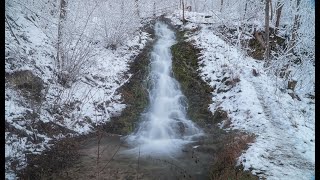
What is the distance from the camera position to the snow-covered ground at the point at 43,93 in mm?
7828

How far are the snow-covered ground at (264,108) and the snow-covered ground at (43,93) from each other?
4.04m

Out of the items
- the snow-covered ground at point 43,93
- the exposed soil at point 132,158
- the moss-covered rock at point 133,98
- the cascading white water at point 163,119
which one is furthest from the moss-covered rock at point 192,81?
the snow-covered ground at point 43,93

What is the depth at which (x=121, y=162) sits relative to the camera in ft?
25.7

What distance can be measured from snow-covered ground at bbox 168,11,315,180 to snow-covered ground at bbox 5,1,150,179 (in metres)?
4.04

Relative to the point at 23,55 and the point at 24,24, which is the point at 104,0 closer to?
the point at 24,24

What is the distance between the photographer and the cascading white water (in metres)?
9.46

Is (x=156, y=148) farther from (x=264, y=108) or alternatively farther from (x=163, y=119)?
(x=264, y=108)

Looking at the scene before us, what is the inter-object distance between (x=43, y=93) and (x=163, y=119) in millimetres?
4188

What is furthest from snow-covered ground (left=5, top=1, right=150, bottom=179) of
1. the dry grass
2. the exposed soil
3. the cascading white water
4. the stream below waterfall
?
the dry grass

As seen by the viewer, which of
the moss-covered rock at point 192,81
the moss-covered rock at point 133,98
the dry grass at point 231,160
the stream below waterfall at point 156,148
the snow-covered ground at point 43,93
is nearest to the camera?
the dry grass at point 231,160

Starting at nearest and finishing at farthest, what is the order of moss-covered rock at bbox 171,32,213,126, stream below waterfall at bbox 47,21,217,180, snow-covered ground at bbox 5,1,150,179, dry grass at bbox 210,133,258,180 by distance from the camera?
dry grass at bbox 210,133,258,180 → stream below waterfall at bbox 47,21,217,180 → snow-covered ground at bbox 5,1,150,179 → moss-covered rock at bbox 171,32,213,126

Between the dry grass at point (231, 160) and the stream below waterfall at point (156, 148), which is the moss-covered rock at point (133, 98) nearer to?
the stream below waterfall at point (156, 148)

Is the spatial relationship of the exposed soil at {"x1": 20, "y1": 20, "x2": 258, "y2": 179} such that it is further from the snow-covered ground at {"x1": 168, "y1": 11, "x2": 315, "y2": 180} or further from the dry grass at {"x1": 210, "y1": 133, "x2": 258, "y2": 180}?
the snow-covered ground at {"x1": 168, "y1": 11, "x2": 315, "y2": 180}
